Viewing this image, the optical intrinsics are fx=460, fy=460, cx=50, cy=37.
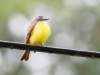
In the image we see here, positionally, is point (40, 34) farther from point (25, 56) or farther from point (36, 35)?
point (25, 56)

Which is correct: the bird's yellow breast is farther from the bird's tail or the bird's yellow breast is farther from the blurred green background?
the blurred green background

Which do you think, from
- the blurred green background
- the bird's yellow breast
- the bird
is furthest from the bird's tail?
the blurred green background

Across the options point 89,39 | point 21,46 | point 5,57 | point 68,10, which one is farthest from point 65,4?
point 21,46

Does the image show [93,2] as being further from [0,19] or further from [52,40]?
[0,19]

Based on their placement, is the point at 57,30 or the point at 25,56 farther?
the point at 57,30

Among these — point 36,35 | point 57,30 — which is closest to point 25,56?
point 36,35

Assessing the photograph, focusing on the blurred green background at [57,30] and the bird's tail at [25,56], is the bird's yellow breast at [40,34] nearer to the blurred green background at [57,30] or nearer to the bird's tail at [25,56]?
the bird's tail at [25,56]
